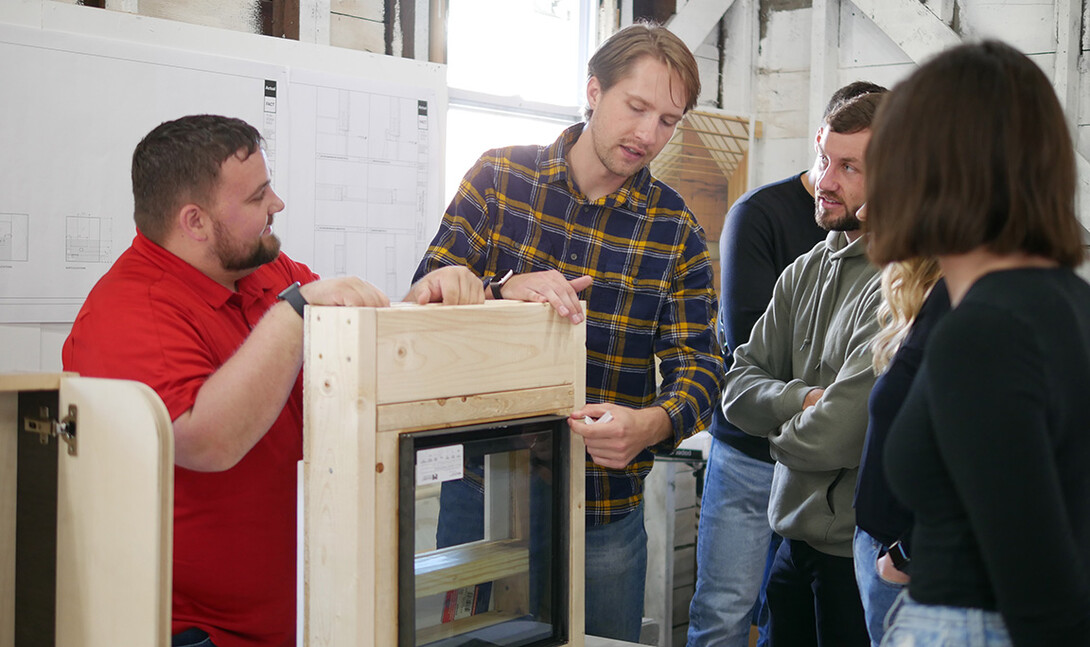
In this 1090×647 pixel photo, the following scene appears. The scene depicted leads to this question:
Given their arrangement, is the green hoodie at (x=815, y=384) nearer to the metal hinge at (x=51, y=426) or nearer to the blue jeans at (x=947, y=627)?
the blue jeans at (x=947, y=627)

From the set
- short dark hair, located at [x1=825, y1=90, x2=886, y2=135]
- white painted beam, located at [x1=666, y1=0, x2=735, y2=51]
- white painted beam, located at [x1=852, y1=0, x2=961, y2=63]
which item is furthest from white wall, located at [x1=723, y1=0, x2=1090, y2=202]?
short dark hair, located at [x1=825, y1=90, x2=886, y2=135]

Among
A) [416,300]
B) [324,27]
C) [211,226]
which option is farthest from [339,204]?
[416,300]

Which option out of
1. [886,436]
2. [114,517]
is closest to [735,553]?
[886,436]

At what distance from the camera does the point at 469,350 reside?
4.33 feet

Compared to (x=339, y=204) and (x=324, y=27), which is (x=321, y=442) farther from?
(x=324, y=27)

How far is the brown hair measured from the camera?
5.76 feet

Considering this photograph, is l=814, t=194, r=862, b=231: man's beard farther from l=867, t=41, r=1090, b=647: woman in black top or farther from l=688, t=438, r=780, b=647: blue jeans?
l=867, t=41, r=1090, b=647: woman in black top

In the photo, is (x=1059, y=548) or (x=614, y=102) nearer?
(x=1059, y=548)

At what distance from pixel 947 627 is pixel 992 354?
0.30 m

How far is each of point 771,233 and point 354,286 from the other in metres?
1.34

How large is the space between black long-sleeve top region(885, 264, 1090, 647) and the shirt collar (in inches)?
36.9

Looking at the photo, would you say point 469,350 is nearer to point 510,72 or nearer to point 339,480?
point 339,480

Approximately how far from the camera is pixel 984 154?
91 centimetres

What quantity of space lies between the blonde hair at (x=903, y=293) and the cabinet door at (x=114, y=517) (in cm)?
106
